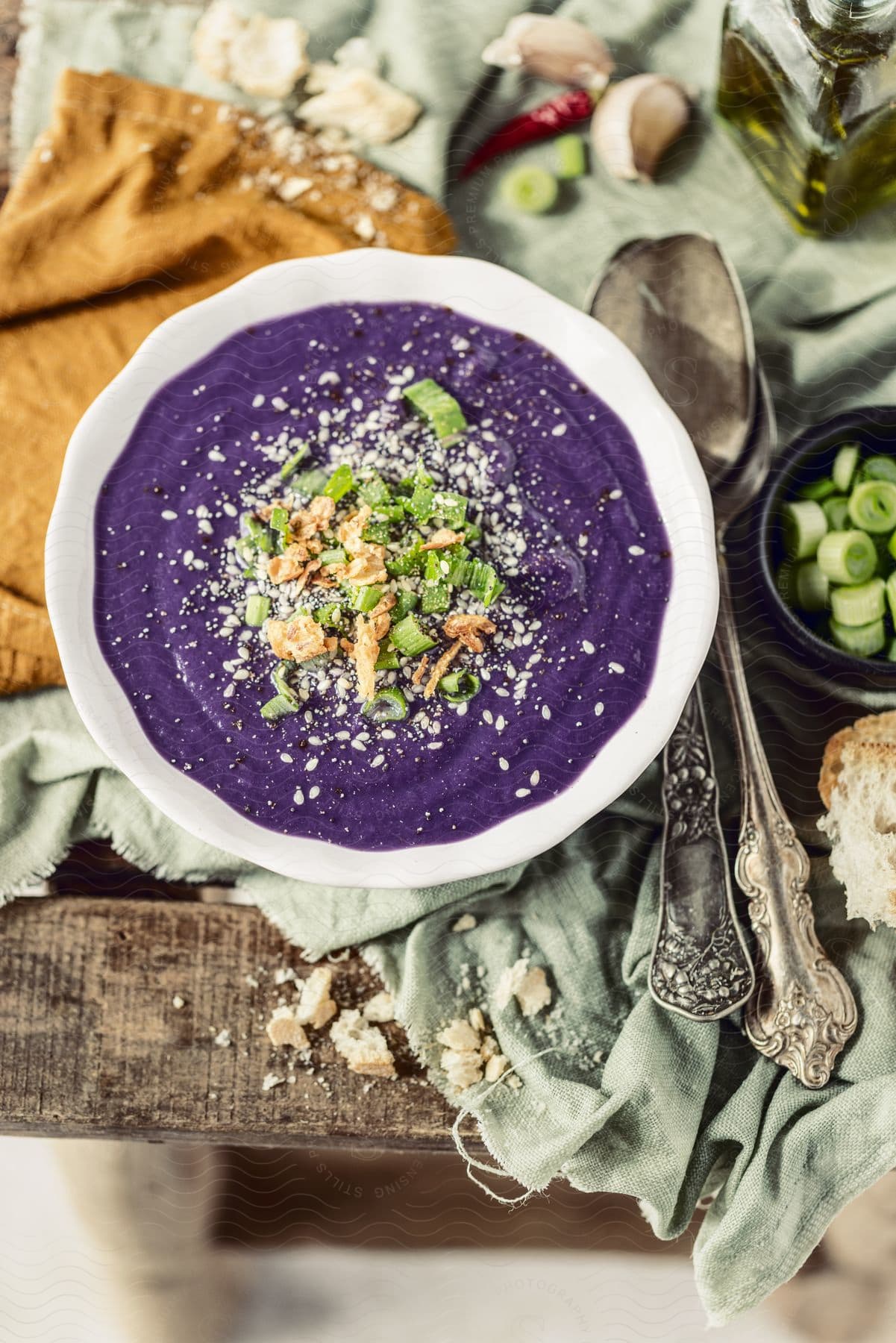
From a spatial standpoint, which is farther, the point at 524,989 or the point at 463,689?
the point at 524,989

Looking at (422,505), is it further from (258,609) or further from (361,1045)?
(361,1045)

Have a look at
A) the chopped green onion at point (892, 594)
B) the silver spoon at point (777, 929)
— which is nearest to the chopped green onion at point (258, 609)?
the silver spoon at point (777, 929)

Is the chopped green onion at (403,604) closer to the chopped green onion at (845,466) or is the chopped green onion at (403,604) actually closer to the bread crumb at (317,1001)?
the bread crumb at (317,1001)

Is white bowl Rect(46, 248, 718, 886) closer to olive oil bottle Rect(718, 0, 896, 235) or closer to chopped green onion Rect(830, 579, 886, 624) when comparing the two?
chopped green onion Rect(830, 579, 886, 624)

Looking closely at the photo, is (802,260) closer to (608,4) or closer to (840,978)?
(608,4)

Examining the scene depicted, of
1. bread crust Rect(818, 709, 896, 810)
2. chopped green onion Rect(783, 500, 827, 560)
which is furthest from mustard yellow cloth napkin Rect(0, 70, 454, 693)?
bread crust Rect(818, 709, 896, 810)

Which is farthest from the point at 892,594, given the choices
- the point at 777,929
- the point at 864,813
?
the point at 777,929
